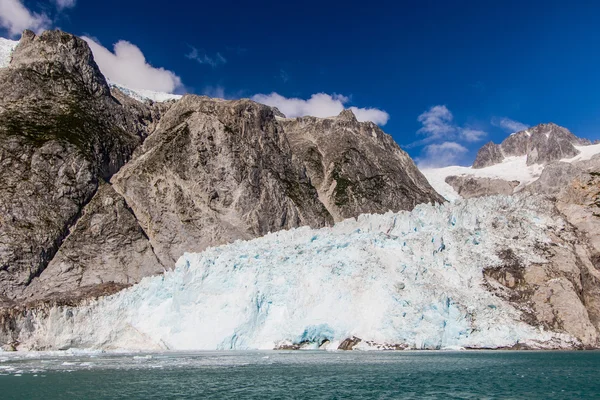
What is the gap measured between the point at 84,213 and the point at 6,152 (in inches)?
645

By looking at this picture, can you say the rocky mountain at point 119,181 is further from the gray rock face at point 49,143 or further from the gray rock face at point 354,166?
the gray rock face at point 354,166

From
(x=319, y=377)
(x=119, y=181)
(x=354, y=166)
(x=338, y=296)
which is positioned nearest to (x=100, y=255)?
(x=119, y=181)

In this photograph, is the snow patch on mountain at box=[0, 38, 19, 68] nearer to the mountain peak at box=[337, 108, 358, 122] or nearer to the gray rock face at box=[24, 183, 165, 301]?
the gray rock face at box=[24, 183, 165, 301]

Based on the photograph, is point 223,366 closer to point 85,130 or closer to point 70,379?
point 70,379

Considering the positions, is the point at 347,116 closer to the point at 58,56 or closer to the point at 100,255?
the point at 58,56

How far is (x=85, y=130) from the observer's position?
104375mm

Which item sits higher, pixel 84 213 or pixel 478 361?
pixel 84 213

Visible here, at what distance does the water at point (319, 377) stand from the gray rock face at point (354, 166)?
281 feet

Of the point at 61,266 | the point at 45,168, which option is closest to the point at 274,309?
the point at 61,266

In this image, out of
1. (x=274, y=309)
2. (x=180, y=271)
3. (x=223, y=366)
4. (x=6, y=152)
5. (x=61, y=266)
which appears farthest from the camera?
(x=6, y=152)

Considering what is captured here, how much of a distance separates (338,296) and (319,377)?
1921 centimetres

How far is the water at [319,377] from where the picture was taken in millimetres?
25828

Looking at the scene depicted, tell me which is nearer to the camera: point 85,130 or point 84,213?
point 84,213

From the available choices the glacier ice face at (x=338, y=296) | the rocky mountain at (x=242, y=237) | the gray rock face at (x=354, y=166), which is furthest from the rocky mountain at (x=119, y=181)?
the glacier ice face at (x=338, y=296)
